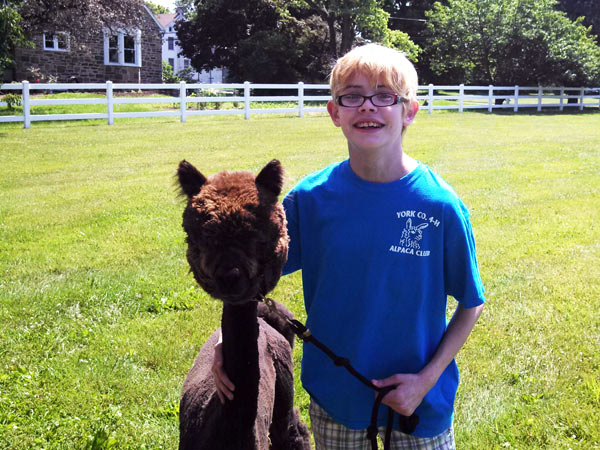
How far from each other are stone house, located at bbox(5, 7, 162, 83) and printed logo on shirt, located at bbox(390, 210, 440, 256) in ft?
91.7

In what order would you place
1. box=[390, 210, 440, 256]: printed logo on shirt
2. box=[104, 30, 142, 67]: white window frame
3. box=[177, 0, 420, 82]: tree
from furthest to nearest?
box=[177, 0, 420, 82]: tree < box=[104, 30, 142, 67]: white window frame < box=[390, 210, 440, 256]: printed logo on shirt

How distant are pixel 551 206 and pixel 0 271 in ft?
26.1

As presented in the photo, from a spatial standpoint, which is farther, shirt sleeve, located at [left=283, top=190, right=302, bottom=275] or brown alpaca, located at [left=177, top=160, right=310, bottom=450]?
shirt sleeve, located at [left=283, top=190, right=302, bottom=275]

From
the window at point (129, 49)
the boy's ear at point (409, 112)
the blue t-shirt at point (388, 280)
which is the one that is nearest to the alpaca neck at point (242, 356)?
the blue t-shirt at point (388, 280)

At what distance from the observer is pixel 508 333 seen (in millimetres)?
5113

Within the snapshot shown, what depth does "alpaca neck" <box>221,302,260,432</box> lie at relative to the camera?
2.16 metres

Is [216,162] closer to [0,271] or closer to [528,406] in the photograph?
[0,271]

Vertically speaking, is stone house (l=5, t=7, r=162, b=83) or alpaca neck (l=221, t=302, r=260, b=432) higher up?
stone house (l=5, t=7, r=162, b=83)

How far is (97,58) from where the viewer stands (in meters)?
35.0

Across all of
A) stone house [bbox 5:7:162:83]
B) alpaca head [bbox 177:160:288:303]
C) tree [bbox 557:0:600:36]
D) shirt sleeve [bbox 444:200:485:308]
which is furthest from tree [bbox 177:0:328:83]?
alpaca head [bbox 177:160:288:303]

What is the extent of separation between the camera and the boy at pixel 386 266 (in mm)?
2266

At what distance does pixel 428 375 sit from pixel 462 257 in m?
0.47

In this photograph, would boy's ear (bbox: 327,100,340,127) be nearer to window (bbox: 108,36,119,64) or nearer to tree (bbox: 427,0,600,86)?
tree (bbox: 427,0,600,86)

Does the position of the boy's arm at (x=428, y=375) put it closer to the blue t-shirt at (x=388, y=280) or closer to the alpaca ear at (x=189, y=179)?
the blue t-shirt at (x=388, y=280)
